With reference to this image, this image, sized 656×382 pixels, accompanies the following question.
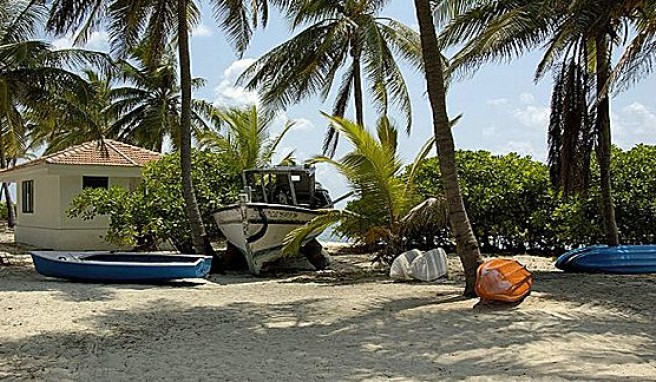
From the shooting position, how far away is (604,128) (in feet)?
40.7

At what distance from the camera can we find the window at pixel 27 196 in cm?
2363

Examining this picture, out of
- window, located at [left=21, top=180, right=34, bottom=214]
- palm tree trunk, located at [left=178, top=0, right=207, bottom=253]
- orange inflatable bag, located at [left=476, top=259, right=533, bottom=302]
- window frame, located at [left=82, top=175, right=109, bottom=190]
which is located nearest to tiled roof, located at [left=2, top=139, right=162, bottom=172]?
A: window frame, located at [left=82, top=175, right=109, bottom=190]

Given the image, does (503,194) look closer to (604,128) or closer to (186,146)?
(604,128)

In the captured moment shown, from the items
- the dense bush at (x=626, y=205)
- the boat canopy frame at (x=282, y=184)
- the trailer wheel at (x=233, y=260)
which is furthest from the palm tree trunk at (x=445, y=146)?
the trailer wheel at (x=233, y=260)

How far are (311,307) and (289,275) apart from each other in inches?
206

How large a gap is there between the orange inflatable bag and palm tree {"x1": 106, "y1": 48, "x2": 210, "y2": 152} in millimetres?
24026

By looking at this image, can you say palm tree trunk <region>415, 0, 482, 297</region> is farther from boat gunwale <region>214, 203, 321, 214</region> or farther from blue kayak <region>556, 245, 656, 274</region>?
boat gunwale <region>214, 203, 321, 214</region>

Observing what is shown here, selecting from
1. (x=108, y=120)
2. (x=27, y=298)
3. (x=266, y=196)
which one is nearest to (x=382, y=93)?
(x=266, y=196)

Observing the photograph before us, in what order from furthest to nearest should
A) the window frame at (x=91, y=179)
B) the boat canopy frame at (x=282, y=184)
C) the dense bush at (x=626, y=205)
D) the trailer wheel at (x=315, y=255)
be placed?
1. the window frame at (x=91, y=179)
2. the boat canopy frame at (x=282, y=184)
3. the trailer wheel at (x=315, y=255)
4. the dense bush at (x=626, y=205)

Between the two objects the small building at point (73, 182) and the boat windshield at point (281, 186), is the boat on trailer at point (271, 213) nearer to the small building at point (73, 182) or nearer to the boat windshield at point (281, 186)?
the boat windshield at point (281, 186)

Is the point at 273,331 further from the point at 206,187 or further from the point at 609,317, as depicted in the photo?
the point at 206,187

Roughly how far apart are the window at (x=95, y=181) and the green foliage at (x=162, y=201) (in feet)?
9.47

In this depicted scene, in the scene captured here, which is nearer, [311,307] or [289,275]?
[311,307]

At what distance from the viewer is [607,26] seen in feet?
39.2
